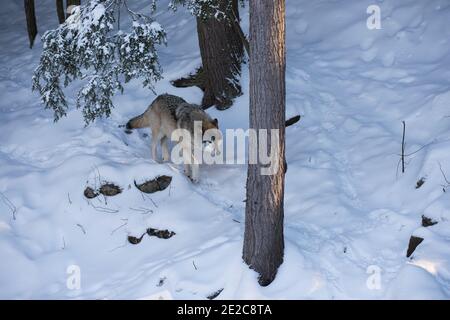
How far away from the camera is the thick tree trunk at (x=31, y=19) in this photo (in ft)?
55.9

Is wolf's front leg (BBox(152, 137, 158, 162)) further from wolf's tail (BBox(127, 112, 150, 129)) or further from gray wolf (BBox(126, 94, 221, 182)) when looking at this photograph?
wolf's tail (BBox(127, 112, 150, 129))

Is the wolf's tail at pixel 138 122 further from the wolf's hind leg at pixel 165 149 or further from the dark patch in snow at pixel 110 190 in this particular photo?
the dark patch in snow at pixel 110 190

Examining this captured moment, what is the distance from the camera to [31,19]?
1716 centimetres

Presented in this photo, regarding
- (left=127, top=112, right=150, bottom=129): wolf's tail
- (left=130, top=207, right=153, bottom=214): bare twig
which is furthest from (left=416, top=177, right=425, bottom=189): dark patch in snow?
(left=127, top=112, right=150, bottom=129): wolf's tail


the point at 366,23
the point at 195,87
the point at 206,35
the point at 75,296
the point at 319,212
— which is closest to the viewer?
the point at 75,296

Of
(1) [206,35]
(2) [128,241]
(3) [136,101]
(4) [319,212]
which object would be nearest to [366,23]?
(1) [206,35]

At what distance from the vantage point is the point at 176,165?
11305 mm

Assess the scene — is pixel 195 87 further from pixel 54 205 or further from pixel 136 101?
pixel 54 205

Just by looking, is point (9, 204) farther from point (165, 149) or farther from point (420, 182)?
point (420, 182)

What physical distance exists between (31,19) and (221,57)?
7.57 metres

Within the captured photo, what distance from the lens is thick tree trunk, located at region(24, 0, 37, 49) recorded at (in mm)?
17047

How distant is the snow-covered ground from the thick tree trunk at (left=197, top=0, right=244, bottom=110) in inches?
11.7

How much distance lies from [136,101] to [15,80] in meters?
3.98

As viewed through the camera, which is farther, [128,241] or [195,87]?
[195,87]
